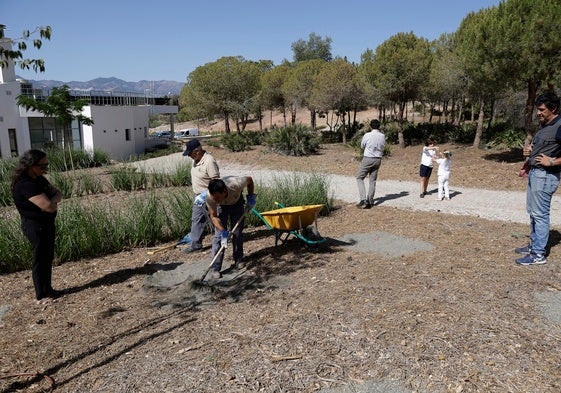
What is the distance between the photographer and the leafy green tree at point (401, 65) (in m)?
17.8

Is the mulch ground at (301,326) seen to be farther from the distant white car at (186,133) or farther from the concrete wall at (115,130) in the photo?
the distant white car at (186,133)

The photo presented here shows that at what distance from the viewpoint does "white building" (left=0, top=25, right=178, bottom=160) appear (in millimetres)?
23719

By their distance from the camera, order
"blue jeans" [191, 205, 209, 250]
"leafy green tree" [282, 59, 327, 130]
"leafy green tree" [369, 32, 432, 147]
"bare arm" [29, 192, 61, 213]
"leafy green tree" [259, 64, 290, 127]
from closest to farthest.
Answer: "bare arm" [29, 192, 61, 213]
"blue jeans" [191, 205, 209, 250]
"leafy green tree" [369, 32, 432, 147]
"leafy green tree" [282, 59, 327, 130]
"leafy green tree" [259, 64, 290, 127]

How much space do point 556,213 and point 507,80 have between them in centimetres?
550

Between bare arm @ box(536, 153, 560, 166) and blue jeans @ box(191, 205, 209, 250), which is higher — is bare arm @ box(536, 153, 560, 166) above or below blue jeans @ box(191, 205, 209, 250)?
above

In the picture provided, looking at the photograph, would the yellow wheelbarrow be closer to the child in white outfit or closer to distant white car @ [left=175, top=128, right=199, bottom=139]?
the child in white outfit

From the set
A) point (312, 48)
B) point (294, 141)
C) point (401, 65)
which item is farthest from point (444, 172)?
point (312, 48)

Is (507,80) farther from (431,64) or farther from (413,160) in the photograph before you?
(431,64)

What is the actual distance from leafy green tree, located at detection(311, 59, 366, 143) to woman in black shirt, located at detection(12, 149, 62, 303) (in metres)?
19.3

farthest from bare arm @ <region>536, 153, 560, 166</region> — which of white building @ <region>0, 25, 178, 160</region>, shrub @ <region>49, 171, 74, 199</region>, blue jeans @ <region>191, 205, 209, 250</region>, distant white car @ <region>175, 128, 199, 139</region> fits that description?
distant white car @ <region>175, 128, 199, 139</region>

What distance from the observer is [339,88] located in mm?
22891

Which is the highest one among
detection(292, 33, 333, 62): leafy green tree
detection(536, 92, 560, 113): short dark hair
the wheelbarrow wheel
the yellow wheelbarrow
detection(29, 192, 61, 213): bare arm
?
detection(292, 33, 333, 62): leafy green tree

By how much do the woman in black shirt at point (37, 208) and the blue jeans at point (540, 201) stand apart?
4774 millimetres

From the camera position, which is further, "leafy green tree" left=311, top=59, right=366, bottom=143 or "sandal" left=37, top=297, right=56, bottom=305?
"leafy green tree" left=311, top=59, right=366, bottom=143
